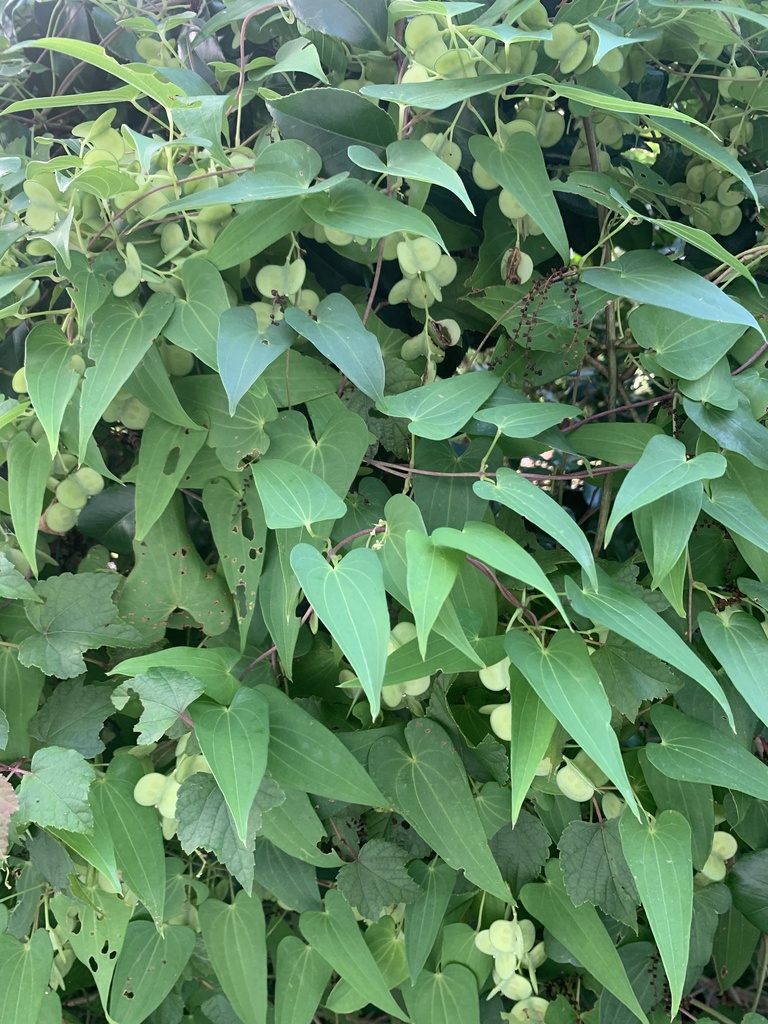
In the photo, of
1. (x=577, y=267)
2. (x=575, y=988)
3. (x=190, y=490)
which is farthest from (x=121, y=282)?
(x=575, y=988)

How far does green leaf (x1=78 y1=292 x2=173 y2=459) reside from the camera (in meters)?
0.51

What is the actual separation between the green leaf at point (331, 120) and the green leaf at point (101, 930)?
654 mm

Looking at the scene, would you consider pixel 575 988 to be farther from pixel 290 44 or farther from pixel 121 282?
pixel 290 44

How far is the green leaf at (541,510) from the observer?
46 centimetres

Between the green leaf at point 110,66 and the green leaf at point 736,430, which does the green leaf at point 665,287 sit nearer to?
the green leaf at point 736,430

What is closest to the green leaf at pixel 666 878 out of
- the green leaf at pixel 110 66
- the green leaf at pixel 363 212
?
the green leaf at pixel 363 212

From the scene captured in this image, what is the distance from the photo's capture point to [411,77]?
21.8 inches

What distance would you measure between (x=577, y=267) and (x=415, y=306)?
0.46ft

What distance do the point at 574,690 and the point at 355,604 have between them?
0.16m

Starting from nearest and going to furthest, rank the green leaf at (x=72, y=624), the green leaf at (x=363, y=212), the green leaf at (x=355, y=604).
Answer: the green leaf at (x=355, y=604) → the green leaf at (x=363, y=212) → the green leaf at (x=72, y=624)

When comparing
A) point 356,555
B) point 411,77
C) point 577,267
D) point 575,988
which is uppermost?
point 411,77

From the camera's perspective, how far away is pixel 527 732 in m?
0.49

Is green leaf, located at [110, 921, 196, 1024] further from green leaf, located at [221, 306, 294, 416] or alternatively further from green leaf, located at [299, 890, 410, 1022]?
green leaf, located at [221, 306, 294, 416]

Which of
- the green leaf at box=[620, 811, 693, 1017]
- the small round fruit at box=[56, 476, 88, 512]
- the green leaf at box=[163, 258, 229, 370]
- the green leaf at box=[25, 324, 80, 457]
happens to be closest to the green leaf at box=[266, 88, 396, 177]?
the green leaf at box=[163, 258, 229, 370]
